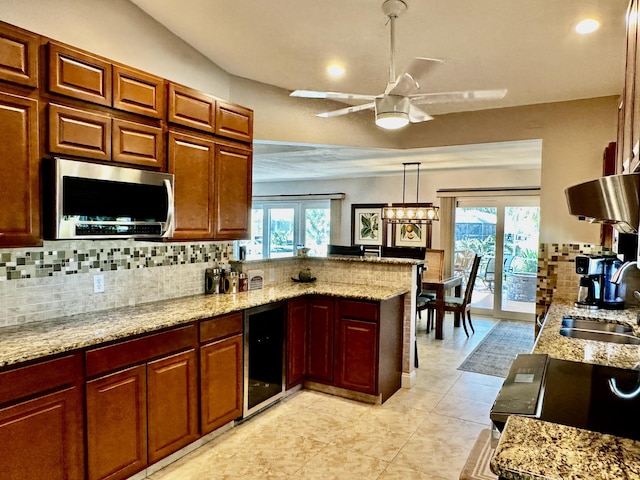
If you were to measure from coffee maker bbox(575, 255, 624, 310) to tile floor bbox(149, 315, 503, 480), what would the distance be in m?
1.18

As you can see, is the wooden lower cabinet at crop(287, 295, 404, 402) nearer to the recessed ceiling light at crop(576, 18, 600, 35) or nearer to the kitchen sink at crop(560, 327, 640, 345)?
the kitchen sink at crop(560, 327, 640, 345)

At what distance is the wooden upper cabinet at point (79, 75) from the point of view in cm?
212

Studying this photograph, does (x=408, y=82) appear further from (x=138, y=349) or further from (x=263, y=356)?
(x=263, y=356)

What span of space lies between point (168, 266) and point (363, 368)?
5.69 feet

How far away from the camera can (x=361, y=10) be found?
247 centimetres

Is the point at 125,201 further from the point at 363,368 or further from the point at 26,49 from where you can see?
the point at 363,368

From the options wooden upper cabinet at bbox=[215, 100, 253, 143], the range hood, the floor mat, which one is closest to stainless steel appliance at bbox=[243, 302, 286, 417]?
wooden upper cabinet at bbox=[215, 100, 253, 143]

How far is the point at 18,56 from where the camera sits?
198 cm

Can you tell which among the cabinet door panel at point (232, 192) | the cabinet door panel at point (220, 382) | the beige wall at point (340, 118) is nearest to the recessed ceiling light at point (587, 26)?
the beige wall at point (340, 118)

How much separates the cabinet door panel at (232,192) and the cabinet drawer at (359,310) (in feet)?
3.26

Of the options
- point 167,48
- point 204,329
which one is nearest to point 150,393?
point 204,329

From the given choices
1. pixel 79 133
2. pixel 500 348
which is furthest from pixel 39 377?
pixel 500 348

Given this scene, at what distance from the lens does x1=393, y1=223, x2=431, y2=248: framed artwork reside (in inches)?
296

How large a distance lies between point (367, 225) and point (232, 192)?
5066mm
